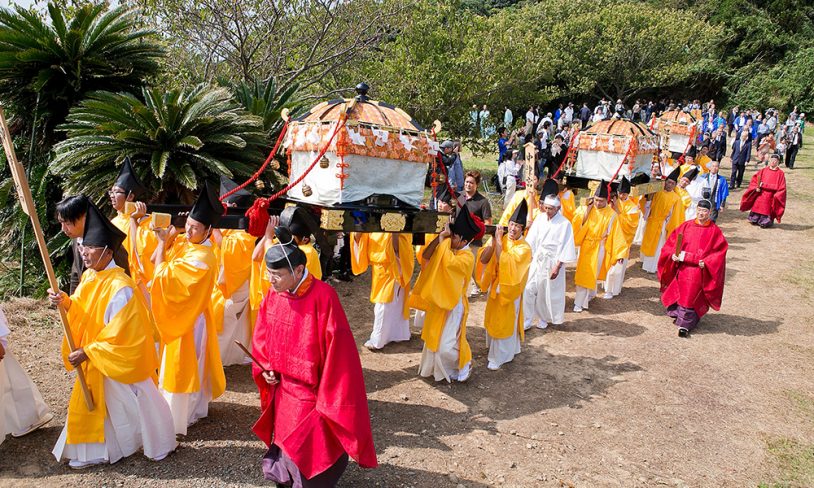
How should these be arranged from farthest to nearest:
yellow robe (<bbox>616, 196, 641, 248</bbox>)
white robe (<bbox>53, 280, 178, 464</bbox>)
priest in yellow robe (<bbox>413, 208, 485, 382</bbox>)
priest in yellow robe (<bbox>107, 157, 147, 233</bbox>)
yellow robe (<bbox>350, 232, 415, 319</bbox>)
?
yellow robe (<bbox>616, 196, 641, 248</bbox>) → yellow robe (<bbox>350, 232, 415, 319</bbox>) → priest in yellow robe (<bbox>413, 208, 485, 382</bbox>) → priest in yellow robe (<bbox>107, 157, 147, 233</bbox>) → white robe (<bbox>53, 280, 178, 464</bbox>)

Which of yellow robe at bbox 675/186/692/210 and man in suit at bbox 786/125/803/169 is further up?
man in suit at bbox 786/125/803/169

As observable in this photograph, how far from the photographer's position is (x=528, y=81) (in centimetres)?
1753

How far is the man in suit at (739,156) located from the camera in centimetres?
1936

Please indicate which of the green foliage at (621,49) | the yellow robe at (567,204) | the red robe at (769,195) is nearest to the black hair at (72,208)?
the yellow robe at (567,204)

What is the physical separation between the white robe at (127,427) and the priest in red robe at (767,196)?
16637mm

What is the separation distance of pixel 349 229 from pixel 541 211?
4876mm

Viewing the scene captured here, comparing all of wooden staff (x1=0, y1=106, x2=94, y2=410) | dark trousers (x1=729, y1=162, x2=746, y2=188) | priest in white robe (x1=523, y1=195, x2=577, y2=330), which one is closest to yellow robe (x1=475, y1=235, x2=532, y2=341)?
priest in white robe (x1=523, y1=195, x2=577, y2=330)

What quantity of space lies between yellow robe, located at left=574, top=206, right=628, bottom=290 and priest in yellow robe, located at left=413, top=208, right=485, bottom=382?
3785mm

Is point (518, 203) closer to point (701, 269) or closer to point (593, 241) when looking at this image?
point (593, 241)

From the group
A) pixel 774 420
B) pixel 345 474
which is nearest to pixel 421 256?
pixel 345 474

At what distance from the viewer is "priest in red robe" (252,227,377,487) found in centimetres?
396

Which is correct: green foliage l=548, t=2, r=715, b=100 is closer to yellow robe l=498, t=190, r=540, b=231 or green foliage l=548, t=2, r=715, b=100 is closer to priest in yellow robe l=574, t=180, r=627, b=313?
priest in yellow robe l=574, t=180, r=627, b=313

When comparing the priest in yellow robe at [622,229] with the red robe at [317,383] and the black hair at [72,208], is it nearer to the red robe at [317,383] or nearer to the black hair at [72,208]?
the red robe at [317,383]

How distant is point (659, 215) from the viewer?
12.0 meters
